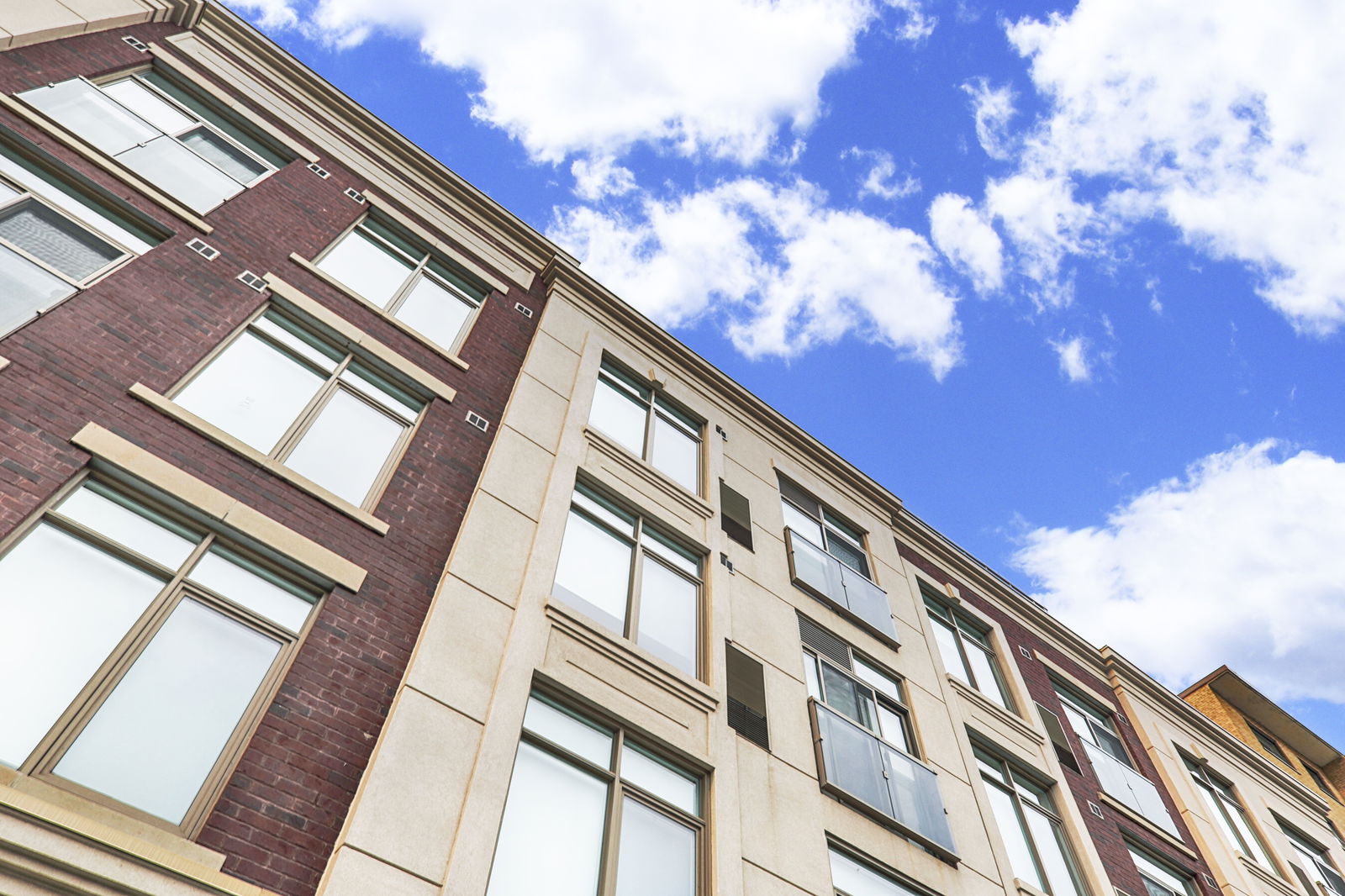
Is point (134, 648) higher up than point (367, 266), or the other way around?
point (367, 266)

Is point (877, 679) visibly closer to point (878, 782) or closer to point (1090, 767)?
point (878, 782)

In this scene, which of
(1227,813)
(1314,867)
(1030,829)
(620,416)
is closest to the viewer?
(1030,829)

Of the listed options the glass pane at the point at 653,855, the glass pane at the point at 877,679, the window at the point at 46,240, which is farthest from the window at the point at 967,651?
the window at the point at 46,240

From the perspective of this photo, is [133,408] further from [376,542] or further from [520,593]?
[520,593]

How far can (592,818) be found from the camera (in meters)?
8.56

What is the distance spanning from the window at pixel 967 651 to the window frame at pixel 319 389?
1111cm

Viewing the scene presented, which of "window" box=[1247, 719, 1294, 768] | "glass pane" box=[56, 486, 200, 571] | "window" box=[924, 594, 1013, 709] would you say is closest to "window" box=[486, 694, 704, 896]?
"glass pane" box=[56, 486, 200, 571]

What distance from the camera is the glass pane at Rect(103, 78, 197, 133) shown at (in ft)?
40.8

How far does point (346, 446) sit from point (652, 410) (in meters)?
6.35

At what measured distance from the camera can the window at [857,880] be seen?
33.6ft

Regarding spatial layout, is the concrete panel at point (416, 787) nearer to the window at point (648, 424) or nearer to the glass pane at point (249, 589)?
the glass pane at point (249, 589)

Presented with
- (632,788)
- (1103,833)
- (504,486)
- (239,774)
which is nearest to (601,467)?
(504,486)

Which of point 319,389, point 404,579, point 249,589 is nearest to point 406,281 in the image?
point 319,389

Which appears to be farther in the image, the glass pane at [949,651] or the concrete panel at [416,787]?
the glass pane at [949,651]
